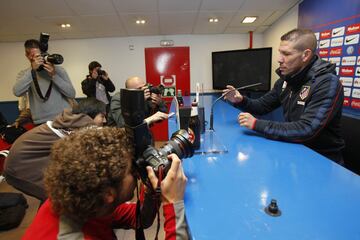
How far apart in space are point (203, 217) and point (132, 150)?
291 mm

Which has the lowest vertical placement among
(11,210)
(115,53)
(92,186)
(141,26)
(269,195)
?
(11,210)

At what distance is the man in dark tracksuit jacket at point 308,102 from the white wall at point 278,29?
6.79 feet

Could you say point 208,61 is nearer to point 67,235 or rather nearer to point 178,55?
point 178,55

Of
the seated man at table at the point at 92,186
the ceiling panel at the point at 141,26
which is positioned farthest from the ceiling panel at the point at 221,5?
the seated man at table at the point at 92,186

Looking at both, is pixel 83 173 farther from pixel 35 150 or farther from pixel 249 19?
pixel 249 19

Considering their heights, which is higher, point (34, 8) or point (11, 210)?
point (34, 8)

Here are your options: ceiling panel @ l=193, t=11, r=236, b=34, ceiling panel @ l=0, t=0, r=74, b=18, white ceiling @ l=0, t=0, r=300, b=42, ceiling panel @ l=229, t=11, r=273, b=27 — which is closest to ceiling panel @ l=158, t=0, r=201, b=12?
white ceiling @ l=0, t=0, r=300, b=42

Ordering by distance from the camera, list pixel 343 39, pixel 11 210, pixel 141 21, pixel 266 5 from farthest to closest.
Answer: pixel 141 21 < pixel 266 5 < pixel 343 39 < pixel 11 210

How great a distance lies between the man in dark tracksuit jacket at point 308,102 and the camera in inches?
46.4

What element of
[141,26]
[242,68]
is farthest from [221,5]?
[141,26]

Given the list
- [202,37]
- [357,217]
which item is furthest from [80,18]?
[357,217]

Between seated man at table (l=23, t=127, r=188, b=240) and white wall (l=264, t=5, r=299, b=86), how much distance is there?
10.7ft

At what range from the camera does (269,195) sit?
737mm

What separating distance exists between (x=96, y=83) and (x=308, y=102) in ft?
10.7
